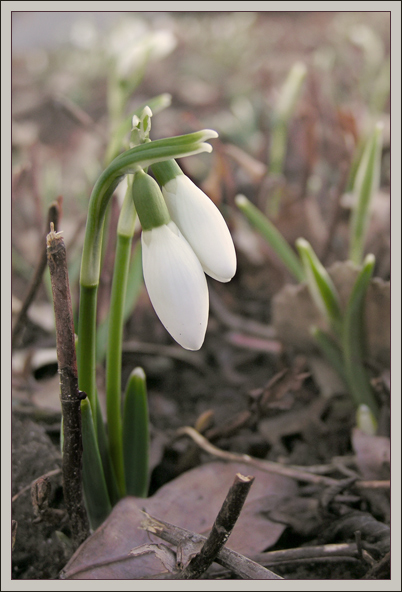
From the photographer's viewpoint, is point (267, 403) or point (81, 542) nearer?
point (81, 542)

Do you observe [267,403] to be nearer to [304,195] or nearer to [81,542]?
[81,542]

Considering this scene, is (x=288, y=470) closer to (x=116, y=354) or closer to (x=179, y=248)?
(x=116, y=354)

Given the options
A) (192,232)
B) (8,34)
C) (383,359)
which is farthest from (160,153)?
(383,359)

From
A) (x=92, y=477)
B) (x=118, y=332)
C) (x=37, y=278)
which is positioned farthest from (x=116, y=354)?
(x=37, y=278)

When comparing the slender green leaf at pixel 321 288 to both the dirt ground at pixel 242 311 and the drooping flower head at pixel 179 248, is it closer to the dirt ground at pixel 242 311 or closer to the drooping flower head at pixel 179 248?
the dirt ground at pixel 242 311

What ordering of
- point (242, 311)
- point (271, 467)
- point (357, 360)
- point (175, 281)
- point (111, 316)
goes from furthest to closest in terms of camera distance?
point (242, 311) < point (357, 360) < point (271, 467) < point (111, 316) < point (175, 281)

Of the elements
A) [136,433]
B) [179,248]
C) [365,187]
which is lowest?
[136,433]

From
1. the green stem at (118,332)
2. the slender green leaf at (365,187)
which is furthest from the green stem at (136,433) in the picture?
the slender green leaf at (365,187)
